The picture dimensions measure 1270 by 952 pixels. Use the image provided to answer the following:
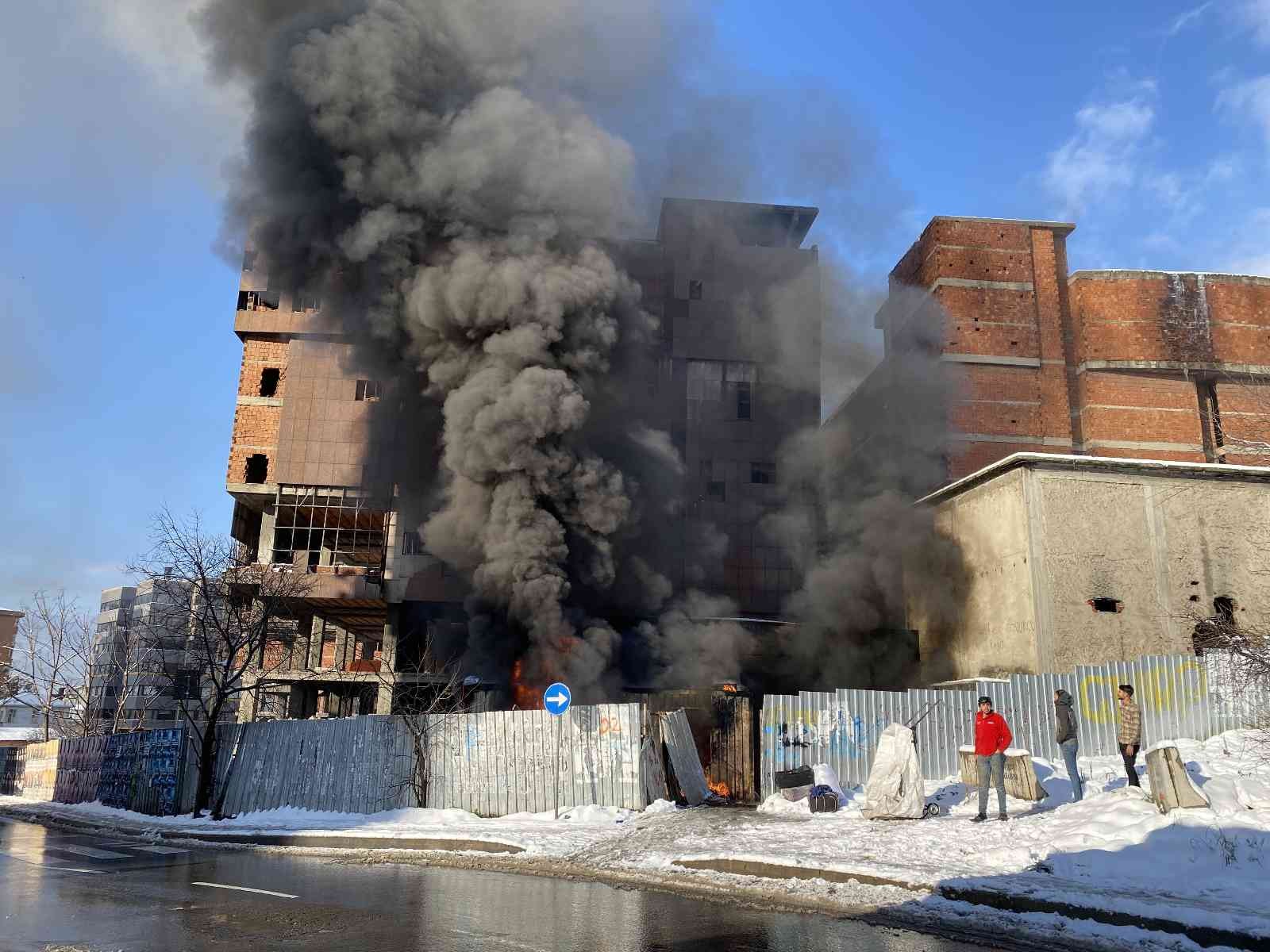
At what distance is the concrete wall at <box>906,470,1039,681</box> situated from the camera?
70.6 feet

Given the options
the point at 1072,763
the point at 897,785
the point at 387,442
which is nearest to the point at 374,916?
the point at 897,785

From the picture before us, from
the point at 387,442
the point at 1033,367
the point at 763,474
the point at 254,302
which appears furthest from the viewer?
the point at 254,302

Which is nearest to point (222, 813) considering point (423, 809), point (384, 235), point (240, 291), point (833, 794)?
point (423, 809)

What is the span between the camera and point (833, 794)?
11945 mm

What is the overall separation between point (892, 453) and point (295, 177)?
20231mm

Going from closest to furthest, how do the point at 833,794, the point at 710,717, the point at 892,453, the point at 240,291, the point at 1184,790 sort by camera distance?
Answer: the point at 1184,790 → the point at 833,794 → the point at 710,717 → the point at 892,453 → the point at 240,291

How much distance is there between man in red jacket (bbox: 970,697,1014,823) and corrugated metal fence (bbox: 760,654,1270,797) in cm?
360

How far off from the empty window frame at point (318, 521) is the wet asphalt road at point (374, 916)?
25368 millimetres

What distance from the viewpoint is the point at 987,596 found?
23.2 metres

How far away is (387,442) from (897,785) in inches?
980

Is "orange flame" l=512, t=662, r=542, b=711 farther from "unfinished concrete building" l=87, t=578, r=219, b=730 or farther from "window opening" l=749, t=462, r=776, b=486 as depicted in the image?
"window opening" l=749, t=462, r=776, b=486

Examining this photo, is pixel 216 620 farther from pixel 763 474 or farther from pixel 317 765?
pixel 763 474

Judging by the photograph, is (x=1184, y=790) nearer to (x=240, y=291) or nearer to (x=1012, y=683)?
(x=1012, y=683)

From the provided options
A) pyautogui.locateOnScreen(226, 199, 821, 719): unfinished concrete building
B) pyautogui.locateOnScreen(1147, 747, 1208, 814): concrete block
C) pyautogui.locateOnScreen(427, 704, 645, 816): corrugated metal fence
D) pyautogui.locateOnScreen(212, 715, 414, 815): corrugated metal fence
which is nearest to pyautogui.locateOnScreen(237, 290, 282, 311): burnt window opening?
pyautogui.locateOnScreen(226, 199, 821, 719): unfinished concrete building
